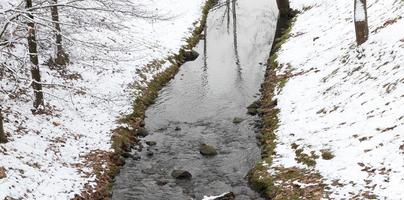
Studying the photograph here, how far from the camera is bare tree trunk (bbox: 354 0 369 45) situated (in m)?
18.2

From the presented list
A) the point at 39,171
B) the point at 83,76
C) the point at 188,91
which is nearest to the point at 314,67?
the point at 188,91

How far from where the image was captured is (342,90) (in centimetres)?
1705

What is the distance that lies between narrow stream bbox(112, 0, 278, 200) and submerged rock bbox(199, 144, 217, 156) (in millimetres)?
196

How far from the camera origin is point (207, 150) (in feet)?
56.1

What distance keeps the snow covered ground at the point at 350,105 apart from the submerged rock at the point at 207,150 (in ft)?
8.15

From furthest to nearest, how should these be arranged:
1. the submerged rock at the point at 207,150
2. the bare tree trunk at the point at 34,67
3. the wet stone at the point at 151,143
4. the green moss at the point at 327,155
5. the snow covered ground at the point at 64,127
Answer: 1. the wet stone at the point at 151,143
2. the submerged rock at the point at 207,150
3. the bare tree trunk at the point at 34,67
4. the green moss at the point at 327,155
5. the snow covered ground at the point at 64,127

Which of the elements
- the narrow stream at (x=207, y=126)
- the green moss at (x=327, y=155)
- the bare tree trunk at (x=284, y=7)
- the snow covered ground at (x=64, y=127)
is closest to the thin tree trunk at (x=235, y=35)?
the narrow stream at (x=207, y=126)

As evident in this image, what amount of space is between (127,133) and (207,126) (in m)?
3.43

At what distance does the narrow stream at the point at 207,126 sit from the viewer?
15.0 m

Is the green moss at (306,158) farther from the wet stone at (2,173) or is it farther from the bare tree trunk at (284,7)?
the bare tree trunk at (284,7)

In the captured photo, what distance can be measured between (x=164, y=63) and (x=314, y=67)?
30.7 ft

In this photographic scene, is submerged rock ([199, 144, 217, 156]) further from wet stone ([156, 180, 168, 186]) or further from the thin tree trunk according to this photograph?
the thin tree trunk

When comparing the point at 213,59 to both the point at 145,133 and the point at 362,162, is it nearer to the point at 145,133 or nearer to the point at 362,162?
the point at 145,133

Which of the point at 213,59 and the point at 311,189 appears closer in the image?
the point at 311,189
